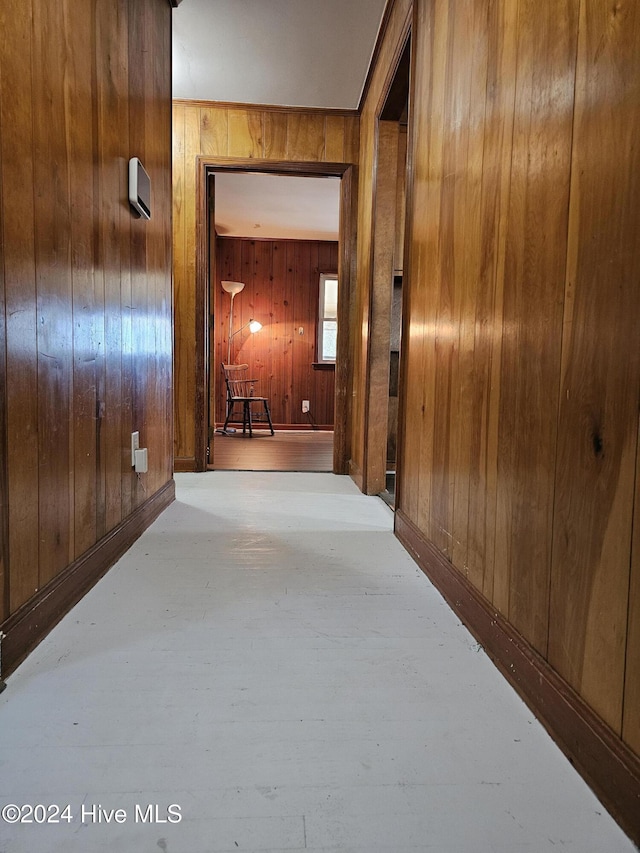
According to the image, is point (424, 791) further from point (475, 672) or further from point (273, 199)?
point (273, 199)

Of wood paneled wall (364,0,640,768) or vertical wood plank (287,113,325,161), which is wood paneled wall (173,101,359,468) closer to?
vertical wood plank (287,113,325,161)

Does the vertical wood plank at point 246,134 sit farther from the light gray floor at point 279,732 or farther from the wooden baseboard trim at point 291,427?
the wooden baseboard trim at point 291,427

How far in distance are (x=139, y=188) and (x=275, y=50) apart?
62.9 inches

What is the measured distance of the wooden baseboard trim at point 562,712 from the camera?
760 mm

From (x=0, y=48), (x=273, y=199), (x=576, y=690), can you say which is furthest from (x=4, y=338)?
(x=273, y=199)

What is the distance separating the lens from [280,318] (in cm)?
719

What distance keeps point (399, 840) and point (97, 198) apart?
1717mm

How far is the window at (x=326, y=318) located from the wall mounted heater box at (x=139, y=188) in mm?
5026

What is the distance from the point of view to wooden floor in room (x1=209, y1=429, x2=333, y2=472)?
3988 millimetres

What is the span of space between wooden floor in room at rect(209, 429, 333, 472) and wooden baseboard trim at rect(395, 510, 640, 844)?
2.57 metres

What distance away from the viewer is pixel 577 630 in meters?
0.91

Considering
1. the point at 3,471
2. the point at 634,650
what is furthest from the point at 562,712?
the point at 3,471

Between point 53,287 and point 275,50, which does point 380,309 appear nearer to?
point 275,50

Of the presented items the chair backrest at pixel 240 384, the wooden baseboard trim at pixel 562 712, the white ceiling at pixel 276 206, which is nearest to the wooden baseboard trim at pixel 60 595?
the wooden baseboard trim at pixel 562 712
